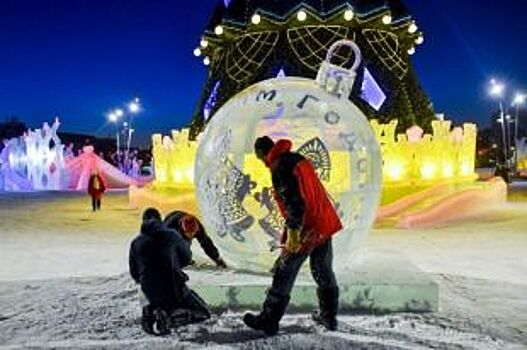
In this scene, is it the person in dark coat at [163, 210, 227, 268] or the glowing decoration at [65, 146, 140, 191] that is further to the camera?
the glowing decoration at [65, 146, 140, 191]

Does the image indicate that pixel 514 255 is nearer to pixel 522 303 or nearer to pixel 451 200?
pixel 522 303

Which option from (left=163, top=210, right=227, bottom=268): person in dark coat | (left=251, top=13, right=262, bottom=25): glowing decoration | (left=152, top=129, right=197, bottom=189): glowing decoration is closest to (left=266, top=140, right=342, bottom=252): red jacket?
(left=163, top=210, right=227, bottom=268): person in dark coat

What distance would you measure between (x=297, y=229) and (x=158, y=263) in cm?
121

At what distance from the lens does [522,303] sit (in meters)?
6.82

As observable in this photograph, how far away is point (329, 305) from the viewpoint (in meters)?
5.56

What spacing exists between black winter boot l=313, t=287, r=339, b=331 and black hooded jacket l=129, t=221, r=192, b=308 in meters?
1.18

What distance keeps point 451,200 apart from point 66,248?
8.82 m

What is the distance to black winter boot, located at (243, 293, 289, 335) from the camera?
544 centimetres

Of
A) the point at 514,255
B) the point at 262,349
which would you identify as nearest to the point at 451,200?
the point at 514,255

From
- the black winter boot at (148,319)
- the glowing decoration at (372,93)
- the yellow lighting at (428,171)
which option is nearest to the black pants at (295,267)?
the black winter boot at (148,319)

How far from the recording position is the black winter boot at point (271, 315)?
5438 millimetres

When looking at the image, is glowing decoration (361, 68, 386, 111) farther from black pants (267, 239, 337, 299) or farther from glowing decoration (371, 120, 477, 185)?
black pants (267, 239, 337, 299)

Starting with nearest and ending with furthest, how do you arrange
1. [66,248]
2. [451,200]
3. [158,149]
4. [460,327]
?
1. [460,327]
2. [66,248]
3. [451,200]
4. [158,149]

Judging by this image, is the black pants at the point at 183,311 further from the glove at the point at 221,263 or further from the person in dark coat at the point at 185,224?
the glove at the point at 221,263
